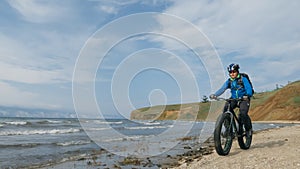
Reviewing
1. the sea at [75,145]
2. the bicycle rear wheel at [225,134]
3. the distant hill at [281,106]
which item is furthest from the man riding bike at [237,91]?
the distant hill at [281,106]

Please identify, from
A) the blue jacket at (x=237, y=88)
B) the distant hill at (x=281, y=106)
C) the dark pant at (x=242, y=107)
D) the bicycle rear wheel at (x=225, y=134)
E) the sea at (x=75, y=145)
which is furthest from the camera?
the distant hill at (x=281, y=106)

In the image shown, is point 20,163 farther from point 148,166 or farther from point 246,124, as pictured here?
point 246,124

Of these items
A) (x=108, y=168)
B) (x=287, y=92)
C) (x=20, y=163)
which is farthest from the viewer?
(x=287, y=92)

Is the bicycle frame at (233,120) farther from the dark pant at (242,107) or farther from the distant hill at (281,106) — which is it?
the distant hill at (281,106)

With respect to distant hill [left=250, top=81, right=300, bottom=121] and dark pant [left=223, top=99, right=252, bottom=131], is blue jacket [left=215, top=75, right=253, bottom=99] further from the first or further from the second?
distant hill [left=250, top=81, right=300, bottom=121]

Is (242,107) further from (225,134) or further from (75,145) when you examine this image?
(75,145)

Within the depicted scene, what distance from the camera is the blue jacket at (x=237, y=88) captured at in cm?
882

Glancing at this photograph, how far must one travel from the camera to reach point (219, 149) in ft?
28.3

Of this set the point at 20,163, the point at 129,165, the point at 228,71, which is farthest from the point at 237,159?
the point at 20,163

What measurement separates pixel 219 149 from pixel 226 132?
593 millimetres

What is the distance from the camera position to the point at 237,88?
9117 mm

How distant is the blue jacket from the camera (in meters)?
8.82

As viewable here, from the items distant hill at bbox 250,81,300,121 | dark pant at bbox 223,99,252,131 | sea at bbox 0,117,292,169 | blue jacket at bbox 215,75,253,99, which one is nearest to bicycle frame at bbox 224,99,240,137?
dark pant at bbox 223,99,252,131

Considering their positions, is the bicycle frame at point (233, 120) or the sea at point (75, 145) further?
the sea at point (75, 145)
